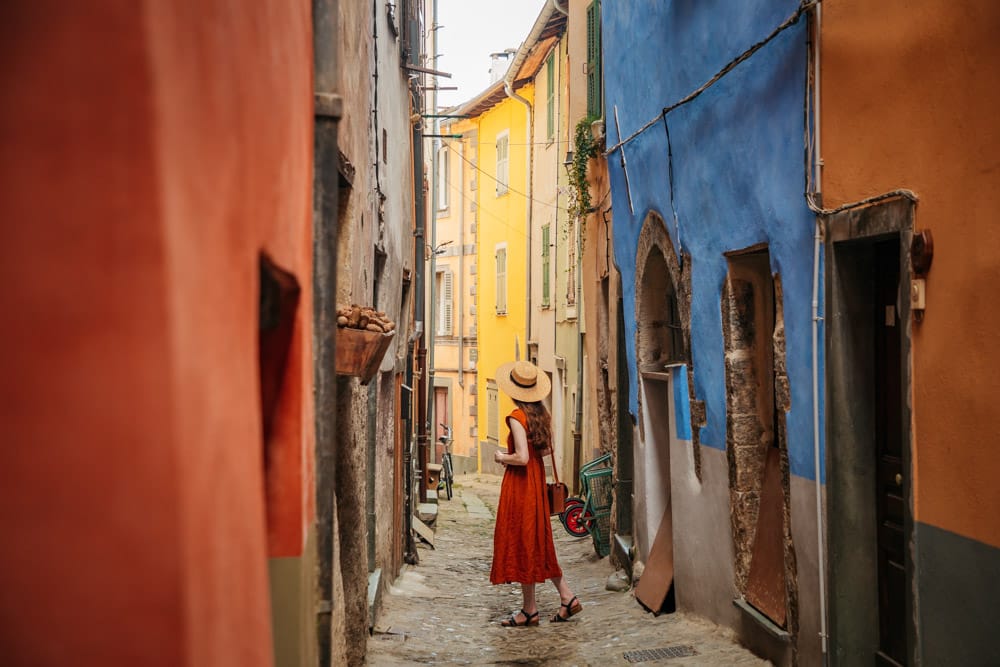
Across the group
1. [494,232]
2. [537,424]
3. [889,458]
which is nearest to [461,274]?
[494,232]

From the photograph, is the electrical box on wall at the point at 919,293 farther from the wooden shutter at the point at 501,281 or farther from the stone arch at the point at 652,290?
the wooden shutter at the point at 501,281

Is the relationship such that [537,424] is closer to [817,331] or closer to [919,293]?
[817,331]

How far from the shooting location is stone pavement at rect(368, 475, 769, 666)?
7.72 meters

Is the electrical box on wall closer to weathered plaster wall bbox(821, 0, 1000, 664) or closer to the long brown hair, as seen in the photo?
weathered plaster wall bbox(821, 0, 1000, 664)

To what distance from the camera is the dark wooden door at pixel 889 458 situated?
214 inches

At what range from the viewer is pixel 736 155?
7285 mm

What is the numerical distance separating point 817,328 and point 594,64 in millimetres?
8580

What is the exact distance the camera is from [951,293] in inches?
172

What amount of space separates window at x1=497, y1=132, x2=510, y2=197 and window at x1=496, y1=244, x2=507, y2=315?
141cm

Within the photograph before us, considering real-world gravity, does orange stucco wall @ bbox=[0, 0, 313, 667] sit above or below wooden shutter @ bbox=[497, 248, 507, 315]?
below

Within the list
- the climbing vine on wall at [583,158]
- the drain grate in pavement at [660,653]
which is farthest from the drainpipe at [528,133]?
the drain grate in pavement at [660,653]

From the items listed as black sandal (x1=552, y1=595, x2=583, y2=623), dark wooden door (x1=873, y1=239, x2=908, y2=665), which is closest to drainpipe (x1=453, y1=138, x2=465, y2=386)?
black sandal (x1=552, y1=595, x2=583, y2=623)

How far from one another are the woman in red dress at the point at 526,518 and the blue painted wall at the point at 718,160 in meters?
1.47

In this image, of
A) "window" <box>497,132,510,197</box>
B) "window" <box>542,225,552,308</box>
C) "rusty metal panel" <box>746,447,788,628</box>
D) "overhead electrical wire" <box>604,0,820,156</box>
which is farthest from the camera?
"window" <box>497,132,510,197</box>
